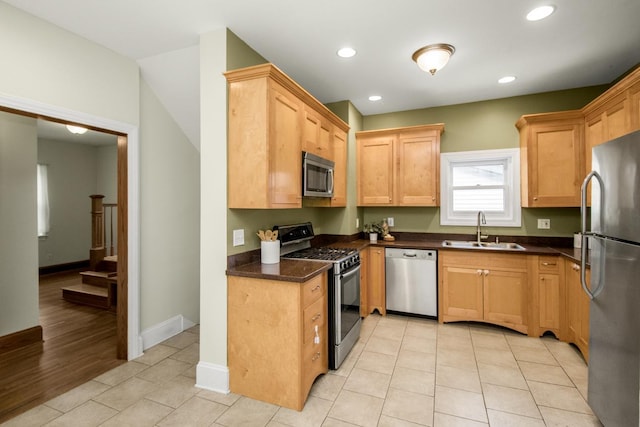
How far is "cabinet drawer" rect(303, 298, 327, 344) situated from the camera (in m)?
2.21

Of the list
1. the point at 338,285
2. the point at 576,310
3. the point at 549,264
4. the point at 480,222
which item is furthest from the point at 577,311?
the point at 338,285

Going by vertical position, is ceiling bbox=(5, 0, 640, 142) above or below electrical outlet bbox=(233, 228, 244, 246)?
above

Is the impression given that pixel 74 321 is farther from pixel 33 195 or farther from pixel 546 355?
pixel 546 355

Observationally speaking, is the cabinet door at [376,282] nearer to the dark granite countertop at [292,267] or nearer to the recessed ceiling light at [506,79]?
the dark granite countertop at [292,267]

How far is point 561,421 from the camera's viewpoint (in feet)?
6.57

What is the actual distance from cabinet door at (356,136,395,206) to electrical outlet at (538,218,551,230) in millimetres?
1809

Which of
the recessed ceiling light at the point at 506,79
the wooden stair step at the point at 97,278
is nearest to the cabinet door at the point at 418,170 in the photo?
the recessed ceiling light at the point at 506,79

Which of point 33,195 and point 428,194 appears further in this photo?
point 428,194

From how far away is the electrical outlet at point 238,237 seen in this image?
243 cm

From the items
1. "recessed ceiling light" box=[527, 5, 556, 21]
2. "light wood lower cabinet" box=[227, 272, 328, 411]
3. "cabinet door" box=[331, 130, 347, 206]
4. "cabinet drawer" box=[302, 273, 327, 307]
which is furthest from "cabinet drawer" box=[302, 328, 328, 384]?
"recessed ceiling light" box=[527, 5, 556, 21]

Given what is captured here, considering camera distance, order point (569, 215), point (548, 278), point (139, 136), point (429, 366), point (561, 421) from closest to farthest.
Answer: point (561, 421), point (429, 366), point (139, 136), point (548, 278), point (569, 215)

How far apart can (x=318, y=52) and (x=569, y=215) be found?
11.4 feet

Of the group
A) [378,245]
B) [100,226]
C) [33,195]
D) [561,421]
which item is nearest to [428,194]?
[378,245]

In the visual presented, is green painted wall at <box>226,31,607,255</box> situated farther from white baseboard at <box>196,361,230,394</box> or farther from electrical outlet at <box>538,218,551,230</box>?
white baseboard at <box>196,361,230,394</box>
